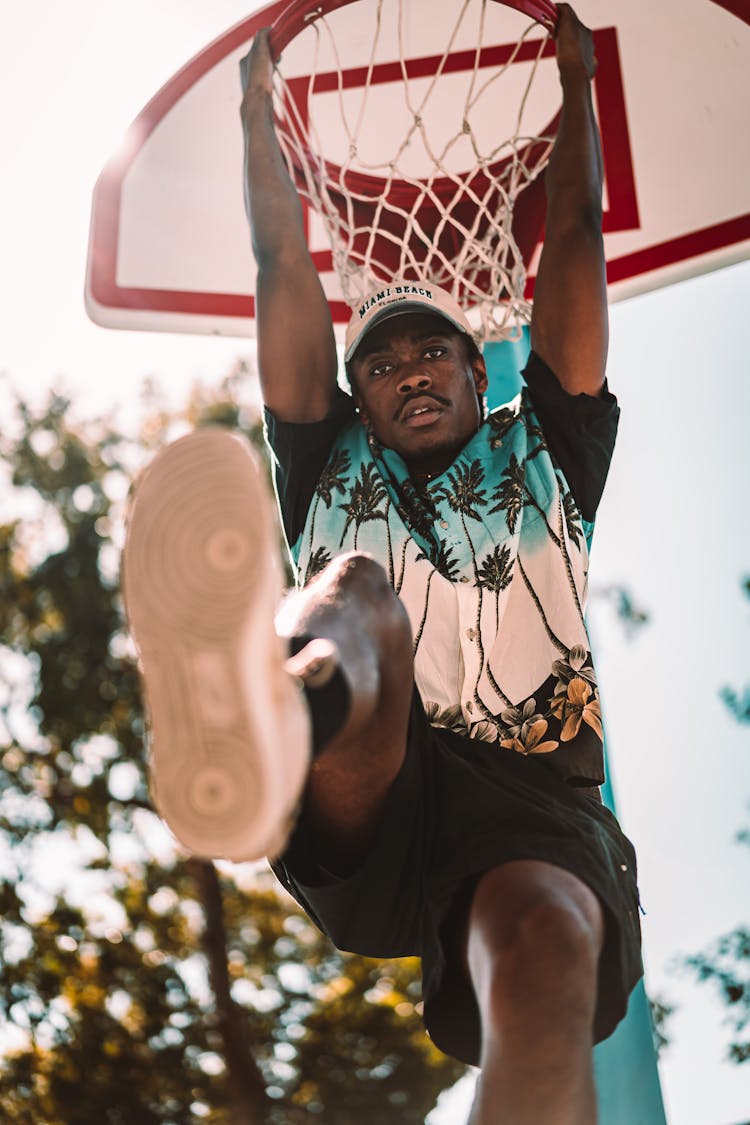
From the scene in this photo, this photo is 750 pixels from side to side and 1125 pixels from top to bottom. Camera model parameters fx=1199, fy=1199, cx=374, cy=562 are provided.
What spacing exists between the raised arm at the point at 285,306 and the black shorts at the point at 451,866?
1.11 m

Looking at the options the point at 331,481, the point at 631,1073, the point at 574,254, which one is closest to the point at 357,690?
the point at 331,481

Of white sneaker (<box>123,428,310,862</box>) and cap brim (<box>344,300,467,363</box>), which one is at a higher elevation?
cap brim (<box>344,300,467,363</box>)

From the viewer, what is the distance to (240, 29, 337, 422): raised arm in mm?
3168

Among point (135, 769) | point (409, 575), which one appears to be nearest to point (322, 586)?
point (409, 575)

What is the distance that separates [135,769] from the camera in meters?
12.8

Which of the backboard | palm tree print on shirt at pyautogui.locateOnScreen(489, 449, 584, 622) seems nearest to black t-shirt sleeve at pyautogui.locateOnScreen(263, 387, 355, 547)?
palm tree print on shirt at pyautogui.locateOnScreen(489, 449, 584, 622)

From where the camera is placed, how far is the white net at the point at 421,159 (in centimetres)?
396

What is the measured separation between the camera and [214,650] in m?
1.65

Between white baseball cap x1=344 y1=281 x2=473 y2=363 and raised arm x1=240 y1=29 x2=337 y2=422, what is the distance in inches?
3.9

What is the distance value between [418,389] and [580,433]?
1.48ft

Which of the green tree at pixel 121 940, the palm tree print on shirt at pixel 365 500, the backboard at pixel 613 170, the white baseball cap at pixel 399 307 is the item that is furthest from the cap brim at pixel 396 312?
the green tree at pixel 121 940

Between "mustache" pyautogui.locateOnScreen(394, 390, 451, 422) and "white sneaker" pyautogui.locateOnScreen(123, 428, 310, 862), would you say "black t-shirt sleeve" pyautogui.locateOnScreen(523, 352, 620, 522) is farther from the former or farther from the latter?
"white sneaker" pyautogui.locateOnScreen(123, 428, 310, 862)

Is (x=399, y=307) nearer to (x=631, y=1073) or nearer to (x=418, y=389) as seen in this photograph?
(x=418, y=389)

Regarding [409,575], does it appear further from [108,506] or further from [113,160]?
[108,506]
